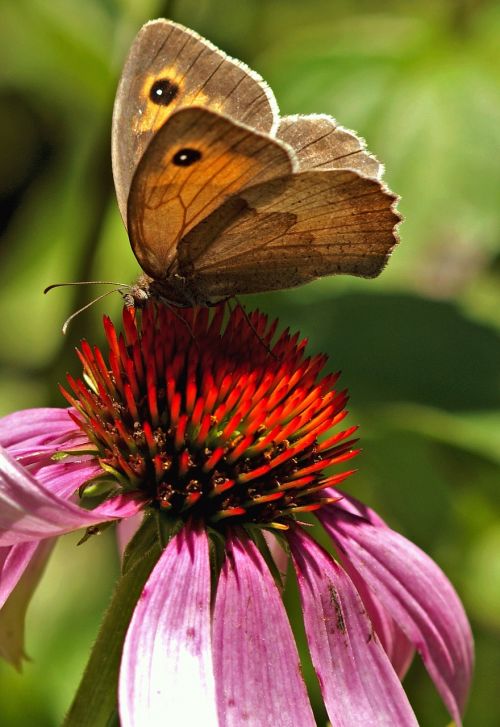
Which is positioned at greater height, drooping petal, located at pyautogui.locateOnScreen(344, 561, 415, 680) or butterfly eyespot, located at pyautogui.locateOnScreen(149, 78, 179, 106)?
butterfly eyespot, located at pyautogui.locateOnScreen(149, 78, 179, 106)

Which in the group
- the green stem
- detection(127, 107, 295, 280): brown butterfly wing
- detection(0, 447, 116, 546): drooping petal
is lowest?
the green stem

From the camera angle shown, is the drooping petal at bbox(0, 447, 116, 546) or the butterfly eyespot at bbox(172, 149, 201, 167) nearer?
the drooping petal at bbox(0, 447, 116, 546)

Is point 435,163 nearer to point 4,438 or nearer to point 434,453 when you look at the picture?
point 434,453

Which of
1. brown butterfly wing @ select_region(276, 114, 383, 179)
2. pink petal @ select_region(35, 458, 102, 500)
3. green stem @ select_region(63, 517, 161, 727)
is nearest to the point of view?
green stem @ select_region(63, 517, 161, 727)

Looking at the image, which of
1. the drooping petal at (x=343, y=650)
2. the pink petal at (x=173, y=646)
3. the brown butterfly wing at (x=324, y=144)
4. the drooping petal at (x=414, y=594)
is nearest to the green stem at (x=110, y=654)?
the pink petal at (x=173, y=646)

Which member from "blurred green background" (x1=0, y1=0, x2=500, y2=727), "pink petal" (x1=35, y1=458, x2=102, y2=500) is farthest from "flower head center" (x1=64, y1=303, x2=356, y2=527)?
"blurred green background" (x1=0, y1=0, x2=500, y2=727)

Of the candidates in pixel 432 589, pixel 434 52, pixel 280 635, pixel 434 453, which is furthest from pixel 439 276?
pixel 280 635

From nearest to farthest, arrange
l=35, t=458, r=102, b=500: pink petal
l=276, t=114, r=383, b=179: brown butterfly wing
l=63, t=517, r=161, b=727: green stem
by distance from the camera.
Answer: l=63, t=517, r=161, b=727: green stem
l=35, t=458, r=102, b=500: pink petal
l=276, t=114, r=383, b=179: brown butterfly wing

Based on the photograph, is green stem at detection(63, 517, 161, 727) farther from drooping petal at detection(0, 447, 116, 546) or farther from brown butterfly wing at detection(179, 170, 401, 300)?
brown butterfly wing at detection(179, 170, 401, 300)
